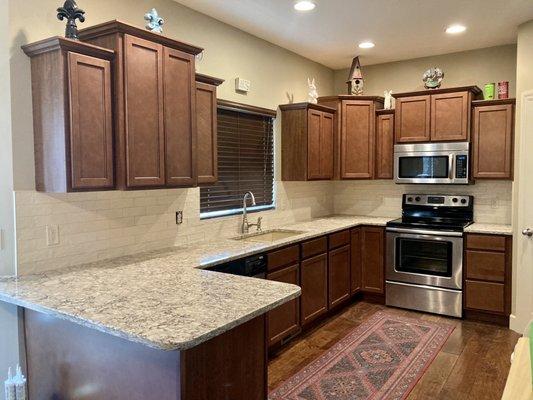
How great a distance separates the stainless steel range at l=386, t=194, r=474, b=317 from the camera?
4.34 m

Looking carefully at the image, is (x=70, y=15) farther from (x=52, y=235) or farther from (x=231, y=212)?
(x=231, y=212)

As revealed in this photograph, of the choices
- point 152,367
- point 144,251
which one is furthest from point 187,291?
point 144,251

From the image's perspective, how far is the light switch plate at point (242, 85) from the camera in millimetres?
3998

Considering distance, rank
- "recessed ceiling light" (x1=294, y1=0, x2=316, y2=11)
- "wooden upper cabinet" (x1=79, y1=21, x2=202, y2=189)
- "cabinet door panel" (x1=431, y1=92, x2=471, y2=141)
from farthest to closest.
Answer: "cabinet door panel" (x1=431, y1=92, x2=471, y2=141)
"recessed ceiling light" (x1=294, y1=0, x2=316, y2=11)
"wooden upper cabinet" (x1=79, y1=21, x2=202, y2=189)

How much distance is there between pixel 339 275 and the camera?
4.48 meters

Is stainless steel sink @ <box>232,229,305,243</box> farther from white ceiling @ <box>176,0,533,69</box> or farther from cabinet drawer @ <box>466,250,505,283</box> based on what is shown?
white ceiling @ <box>176,0,533,69</box>

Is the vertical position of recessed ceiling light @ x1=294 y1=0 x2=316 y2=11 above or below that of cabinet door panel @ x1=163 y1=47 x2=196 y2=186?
above

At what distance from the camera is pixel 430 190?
5086mm

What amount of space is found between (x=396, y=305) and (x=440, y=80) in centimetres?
249

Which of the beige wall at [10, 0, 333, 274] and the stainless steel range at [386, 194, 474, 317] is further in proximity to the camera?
the stainless steel range at [386, 194, 474, 317]

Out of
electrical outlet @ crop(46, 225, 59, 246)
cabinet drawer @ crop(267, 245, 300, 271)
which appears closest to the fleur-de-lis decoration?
electrical outlet @ crop(46, 225, 59, 246)

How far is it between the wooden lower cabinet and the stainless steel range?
3.3 inches

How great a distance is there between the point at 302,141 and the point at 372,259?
1.52 meters

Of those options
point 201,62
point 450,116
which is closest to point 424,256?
point 450,116
